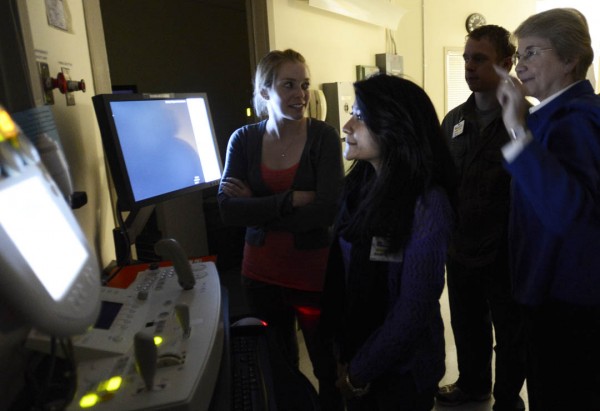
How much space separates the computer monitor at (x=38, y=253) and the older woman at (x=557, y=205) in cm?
102

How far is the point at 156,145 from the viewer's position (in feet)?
4.68

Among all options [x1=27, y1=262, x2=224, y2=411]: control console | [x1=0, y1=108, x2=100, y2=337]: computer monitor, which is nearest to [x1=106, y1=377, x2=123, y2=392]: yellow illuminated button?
[x1=27, y1=262, x2=224, y2=411]: control console

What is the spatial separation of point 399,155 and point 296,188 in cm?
55

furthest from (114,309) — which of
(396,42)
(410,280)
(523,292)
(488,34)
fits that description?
(396,42)

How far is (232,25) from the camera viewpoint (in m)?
5.41

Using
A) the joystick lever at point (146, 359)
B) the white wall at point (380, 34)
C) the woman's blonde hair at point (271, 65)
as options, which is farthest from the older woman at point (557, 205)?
the white wall at point (380, 34)

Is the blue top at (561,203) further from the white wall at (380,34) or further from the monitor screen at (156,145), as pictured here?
the white wall at (380,34)

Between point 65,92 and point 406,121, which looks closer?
point 406,121

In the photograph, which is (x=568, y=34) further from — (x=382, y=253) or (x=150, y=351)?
(x=150, y=351)

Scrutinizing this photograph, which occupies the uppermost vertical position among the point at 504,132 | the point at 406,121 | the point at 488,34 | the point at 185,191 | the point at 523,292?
the point at 488,34

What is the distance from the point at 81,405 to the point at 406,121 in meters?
0.89

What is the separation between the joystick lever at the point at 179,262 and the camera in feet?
3.28

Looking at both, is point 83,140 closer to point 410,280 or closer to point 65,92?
point 65,92

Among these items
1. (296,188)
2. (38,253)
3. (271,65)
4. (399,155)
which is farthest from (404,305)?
(271,65)
